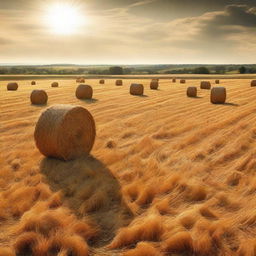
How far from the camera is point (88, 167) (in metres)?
7.77

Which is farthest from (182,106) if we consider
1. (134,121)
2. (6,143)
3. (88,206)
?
(88,206)

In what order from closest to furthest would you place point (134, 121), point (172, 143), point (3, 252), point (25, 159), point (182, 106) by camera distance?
point (3, 252)
point (25, 159)
point (172, 143)
point (134, 121)
point (182, 106)

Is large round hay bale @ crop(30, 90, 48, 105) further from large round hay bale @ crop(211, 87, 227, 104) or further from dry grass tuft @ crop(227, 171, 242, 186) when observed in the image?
dry grass tuft @ crop(227, 171, 242, 186)

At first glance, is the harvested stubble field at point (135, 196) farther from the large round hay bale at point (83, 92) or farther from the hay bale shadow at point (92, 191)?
the large round hay bale at point (83, 92)

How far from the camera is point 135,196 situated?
20.8 ft

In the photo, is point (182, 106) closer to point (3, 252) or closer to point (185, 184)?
point (185, 184)

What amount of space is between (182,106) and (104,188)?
12065mm

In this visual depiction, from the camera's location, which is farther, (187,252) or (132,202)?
(132,202)

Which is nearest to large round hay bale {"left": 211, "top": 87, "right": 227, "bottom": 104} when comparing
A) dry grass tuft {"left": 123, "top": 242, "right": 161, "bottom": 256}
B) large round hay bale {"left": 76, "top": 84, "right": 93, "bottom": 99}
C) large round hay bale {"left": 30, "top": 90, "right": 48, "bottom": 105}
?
large round hay bale {"left": 76, "top": 84, "right": 93, "bottom": 99}

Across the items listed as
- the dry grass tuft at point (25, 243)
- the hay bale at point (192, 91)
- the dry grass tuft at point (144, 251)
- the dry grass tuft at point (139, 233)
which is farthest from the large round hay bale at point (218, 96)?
the dry grass tuft at point (25, 243)

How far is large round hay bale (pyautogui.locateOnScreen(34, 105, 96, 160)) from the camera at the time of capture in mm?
8234

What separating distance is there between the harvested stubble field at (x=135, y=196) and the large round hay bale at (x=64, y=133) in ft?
1.00

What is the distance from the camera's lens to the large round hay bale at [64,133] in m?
8.23

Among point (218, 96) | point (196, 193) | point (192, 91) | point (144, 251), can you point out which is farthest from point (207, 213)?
point (192, 91)
